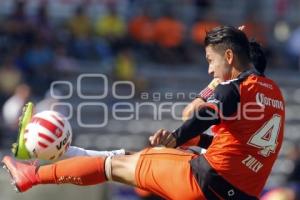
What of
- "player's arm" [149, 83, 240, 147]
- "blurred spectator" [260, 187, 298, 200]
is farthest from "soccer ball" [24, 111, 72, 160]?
"blurred spectator" [260, 187, 298, 200]

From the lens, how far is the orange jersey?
9.47 m

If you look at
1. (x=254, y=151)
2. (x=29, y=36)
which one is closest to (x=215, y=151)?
(x=254, y=151)

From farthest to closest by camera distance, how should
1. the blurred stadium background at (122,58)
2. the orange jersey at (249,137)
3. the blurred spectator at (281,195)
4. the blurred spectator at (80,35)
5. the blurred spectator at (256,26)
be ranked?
the blurred spectator at (256,26) < the blurred spectator at (80,35) < the blurred stadium background at (122,58) < the blurred spectator at (281,195) < the orange jersey at (249,137)

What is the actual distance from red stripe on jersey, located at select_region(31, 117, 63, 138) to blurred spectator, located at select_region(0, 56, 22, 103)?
316 inches

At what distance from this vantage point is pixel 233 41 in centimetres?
954

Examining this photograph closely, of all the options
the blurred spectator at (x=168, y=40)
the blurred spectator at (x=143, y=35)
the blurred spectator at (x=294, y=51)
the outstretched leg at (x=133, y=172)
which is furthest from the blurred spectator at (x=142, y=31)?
the outstretched leg at (x=133, y=172)

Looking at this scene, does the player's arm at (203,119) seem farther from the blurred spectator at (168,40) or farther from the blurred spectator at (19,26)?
the blurred spectator at (168,40)

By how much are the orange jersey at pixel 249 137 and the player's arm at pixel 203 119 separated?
0.16 m

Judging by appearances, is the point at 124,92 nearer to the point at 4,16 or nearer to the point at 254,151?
the point at 4,16

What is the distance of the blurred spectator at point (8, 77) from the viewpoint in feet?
58.6

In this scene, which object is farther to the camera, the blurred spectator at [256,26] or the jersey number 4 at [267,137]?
the blurred spectator at [256,26]

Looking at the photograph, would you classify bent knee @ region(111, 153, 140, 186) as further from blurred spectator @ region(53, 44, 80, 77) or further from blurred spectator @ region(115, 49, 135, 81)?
blurred spectator @ region(115, 49, 135, 81)

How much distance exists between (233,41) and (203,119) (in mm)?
769

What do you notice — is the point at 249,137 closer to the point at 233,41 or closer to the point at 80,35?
the point at 233,41
